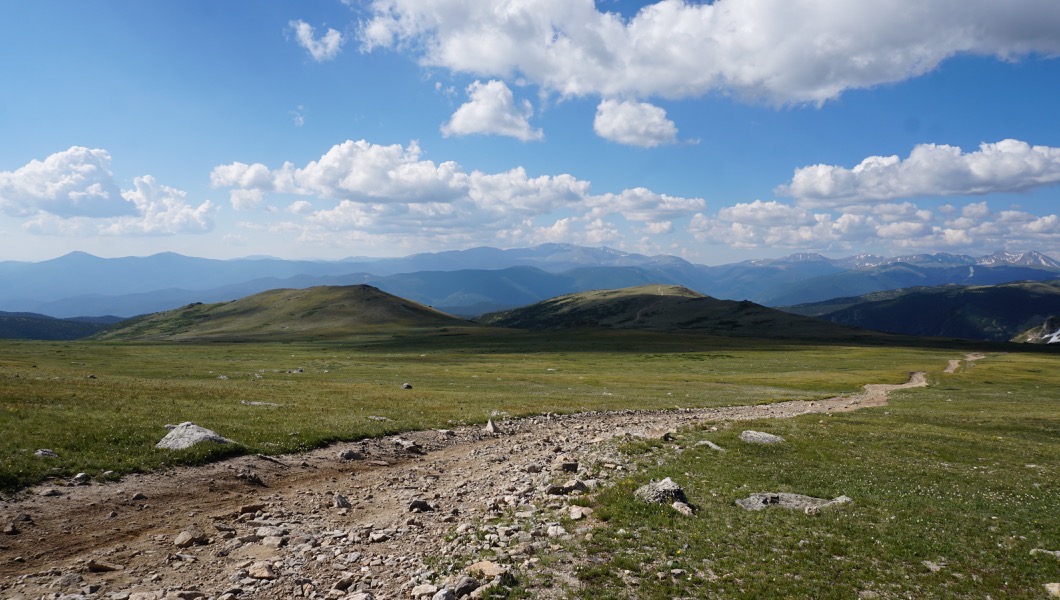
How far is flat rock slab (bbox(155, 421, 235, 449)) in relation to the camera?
76.1ft

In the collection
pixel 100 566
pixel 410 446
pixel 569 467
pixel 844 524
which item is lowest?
pixel 410 446

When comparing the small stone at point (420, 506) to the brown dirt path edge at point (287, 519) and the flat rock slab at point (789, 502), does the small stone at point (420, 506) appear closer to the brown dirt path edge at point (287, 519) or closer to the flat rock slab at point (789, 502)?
the brown dirt path edge at point (287, 519)

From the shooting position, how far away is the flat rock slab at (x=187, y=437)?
76.1 feet

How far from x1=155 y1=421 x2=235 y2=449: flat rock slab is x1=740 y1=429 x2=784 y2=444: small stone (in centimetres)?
2734

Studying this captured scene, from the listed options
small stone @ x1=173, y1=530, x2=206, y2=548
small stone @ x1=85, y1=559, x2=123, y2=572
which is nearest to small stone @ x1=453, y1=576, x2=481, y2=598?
small stone @ x1=173, y1=530, x2=206, y2=548

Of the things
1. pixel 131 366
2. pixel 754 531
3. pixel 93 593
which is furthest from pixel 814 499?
pixel 131 366

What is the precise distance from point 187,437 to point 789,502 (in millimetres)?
26315

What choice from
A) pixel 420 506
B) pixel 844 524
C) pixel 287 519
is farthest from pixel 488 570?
pixel 844 524

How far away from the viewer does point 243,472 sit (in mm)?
22047

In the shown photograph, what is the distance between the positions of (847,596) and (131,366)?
8511cm

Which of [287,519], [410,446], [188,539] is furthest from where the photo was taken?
[410,446]

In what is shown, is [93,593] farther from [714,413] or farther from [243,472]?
[714,413]

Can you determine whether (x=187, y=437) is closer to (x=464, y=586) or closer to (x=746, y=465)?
(x=464, y=586)

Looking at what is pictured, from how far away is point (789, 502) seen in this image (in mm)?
18234
